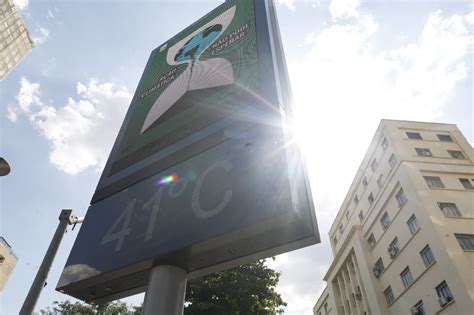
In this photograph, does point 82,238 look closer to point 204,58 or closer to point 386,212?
point 204,58

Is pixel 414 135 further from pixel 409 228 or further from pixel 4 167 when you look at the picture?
pixel 4 167

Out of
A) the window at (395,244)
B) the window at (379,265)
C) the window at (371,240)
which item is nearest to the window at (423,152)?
the window at (395,244)

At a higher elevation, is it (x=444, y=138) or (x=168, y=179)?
(x=444, y=138)

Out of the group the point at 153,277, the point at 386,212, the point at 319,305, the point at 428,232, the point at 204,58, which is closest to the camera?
the point at 153,277

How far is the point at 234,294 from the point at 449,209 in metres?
15.8

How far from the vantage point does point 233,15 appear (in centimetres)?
493

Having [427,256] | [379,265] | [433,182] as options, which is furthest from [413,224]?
[379,265]

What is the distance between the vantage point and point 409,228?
21.9m

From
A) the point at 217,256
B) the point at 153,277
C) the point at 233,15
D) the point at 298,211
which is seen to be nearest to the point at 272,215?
the point at 298,211

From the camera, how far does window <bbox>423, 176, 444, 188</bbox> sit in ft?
74.6

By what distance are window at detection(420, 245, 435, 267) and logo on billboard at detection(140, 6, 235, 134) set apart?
20106mm

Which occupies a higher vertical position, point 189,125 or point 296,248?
point 189,125

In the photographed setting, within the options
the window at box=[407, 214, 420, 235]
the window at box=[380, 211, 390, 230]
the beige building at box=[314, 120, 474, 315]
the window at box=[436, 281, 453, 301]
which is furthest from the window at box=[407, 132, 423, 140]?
the window at box=[436, 281, 453, 301]

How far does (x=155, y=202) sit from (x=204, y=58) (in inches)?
97.2
